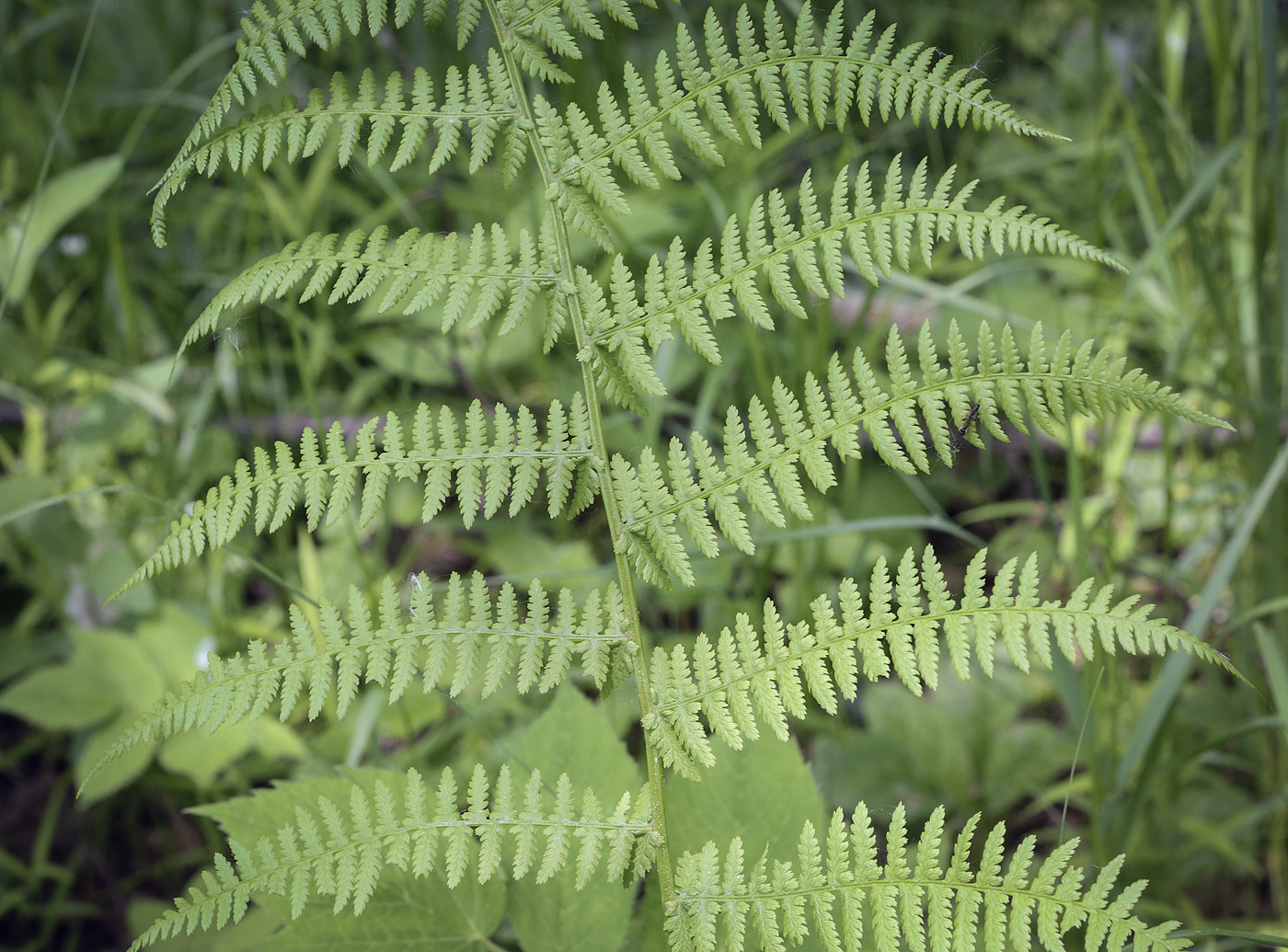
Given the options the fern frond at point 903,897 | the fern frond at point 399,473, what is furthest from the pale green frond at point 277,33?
the fern frond at point 903,897

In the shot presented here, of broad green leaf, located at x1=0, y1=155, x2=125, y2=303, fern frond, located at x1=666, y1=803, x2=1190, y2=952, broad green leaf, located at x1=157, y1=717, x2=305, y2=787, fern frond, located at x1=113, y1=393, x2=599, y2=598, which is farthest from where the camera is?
broad green leaf, located at x1=0, y1=155, x2=125, y2=303

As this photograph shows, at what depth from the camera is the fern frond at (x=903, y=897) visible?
73cm

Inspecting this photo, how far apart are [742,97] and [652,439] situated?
38.1 inches

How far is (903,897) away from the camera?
0.77 meters

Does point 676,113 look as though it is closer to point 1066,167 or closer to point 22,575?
point 22,575

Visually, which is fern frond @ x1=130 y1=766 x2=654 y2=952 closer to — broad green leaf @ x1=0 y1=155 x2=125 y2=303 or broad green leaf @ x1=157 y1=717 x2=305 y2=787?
broad green leaf @ x1=157 y1=717 x2=305 y2=787

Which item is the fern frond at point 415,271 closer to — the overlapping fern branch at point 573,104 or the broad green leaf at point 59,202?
the overlapping fern branch at point 573,104

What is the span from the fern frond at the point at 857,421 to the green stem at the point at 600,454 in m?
0.01

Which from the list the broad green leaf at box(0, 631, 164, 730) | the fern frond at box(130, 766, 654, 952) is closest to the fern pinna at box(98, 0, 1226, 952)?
the fern frond at box(130, 766, 654, 952)

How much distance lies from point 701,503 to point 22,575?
1.77 m

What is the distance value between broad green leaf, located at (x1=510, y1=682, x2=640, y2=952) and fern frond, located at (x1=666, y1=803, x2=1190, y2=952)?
0.16m

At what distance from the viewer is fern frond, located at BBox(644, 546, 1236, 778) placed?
0.74m

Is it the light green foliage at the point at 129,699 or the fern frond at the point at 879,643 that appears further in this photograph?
the light green foliage at the point at 129,699

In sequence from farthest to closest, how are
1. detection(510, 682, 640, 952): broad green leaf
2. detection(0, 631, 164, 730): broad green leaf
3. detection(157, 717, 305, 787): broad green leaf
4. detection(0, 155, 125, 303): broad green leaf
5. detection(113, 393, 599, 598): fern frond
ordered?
detection(0, 155, 125, 303): broad green leaf < detection(0, 631, 164, 730): broad green leaf < detection(157, 717, 305, 787): broad green leaf < detection(510, 682, 640, 952): broad green leaf < detection(113, 393, 599, 598): fern frond
